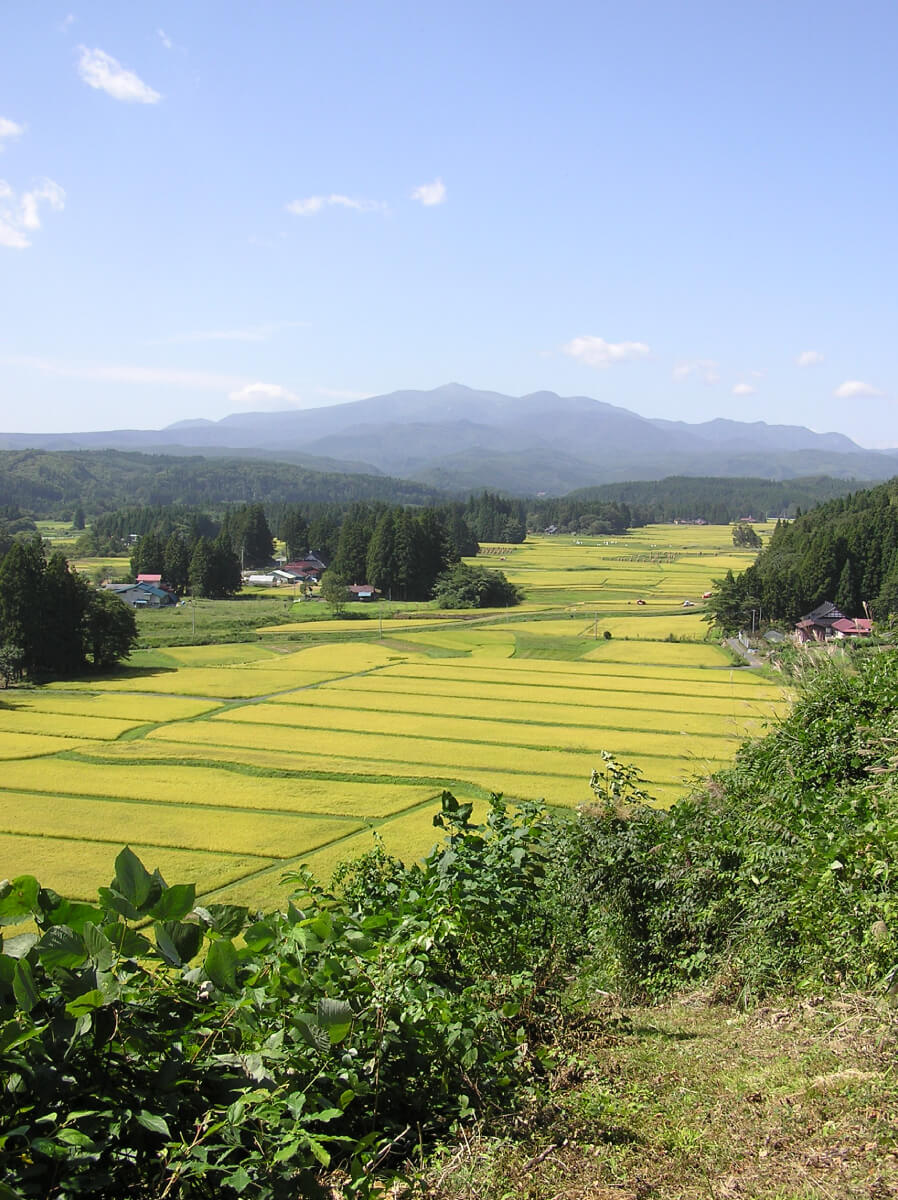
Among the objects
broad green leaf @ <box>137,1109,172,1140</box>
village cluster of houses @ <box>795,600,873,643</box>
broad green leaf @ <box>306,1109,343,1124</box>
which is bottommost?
village cluster of houses @ <box>795,600,873,643</box>

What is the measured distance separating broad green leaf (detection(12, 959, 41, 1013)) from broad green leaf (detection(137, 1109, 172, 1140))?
43cm

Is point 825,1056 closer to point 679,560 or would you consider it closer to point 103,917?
point 103,917

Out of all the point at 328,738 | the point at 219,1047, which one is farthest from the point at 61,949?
the point at 328,738

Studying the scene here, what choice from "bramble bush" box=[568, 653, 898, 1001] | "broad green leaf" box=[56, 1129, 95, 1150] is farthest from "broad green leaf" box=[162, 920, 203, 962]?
"bramble bush" box=[568, 653, 898, 1001]

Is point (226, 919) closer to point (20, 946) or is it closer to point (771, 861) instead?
point (20, 946)

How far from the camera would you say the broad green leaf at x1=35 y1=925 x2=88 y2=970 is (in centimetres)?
250

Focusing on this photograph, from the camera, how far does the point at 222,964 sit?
113 inches

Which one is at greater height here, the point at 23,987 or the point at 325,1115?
the point at 23,987

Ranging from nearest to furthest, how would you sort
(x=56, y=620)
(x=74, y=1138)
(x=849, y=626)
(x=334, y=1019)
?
(x=74, y=1138)
(x=334, y=1019)
(x=56, y=620)
(x=849, y=626)

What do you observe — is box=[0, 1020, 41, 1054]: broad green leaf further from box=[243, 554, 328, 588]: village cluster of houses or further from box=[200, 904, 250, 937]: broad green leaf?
box=[243, 554, 328, 588]: village cluster of houses

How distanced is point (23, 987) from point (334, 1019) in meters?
0.93

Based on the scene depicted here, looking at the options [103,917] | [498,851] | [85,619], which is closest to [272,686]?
[85,619]

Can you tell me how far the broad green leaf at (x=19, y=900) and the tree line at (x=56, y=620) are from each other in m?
42.2

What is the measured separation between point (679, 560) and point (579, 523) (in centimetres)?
5410
